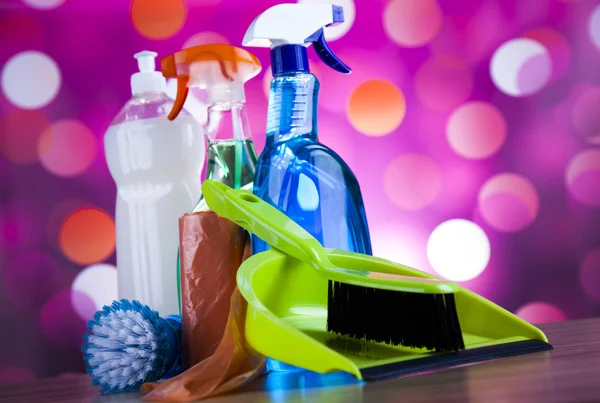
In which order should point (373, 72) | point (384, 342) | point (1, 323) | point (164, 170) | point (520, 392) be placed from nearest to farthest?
point (520, 392)
point (384, 342)
point (164, 170)
point (1, 323)
point (373, 72)

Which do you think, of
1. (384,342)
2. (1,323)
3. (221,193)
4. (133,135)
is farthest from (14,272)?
(384,342)

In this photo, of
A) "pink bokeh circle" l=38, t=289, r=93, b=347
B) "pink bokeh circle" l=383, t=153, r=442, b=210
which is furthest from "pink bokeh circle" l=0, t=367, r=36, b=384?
"pink bokeh circle" l=383, t=153, r=442, b=210

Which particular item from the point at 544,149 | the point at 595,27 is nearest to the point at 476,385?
the point at 544,149

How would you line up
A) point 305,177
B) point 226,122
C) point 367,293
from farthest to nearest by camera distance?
point 226,122, point 305,177, point 367,293

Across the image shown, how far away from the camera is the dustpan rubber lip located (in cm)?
41

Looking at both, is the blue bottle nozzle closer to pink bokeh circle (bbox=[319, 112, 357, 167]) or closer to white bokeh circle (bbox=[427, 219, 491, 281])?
pink bokeh circle (bbox=[319, 112, 357, 167])

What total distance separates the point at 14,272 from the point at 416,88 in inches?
28.6

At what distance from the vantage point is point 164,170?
0.79m

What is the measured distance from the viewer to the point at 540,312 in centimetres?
114

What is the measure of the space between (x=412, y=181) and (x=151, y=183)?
504mm

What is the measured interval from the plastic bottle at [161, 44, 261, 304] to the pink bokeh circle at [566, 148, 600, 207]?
2.32 feet

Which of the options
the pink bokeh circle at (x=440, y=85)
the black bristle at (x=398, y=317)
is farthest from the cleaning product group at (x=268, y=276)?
the pink bokeh circle at (x=440, y=85)

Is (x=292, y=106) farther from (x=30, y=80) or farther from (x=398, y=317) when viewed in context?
(x=30, y=80)

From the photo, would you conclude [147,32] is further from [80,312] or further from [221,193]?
[221,193]
